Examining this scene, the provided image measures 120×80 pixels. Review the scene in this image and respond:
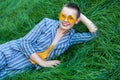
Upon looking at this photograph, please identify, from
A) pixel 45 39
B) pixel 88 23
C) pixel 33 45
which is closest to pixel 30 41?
pixel 33 45

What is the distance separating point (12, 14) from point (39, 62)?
1.38 m

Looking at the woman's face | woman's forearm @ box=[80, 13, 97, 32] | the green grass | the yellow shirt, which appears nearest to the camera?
the green grass

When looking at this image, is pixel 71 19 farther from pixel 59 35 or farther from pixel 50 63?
pixel 50 63

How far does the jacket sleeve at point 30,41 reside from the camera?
4.59 metres

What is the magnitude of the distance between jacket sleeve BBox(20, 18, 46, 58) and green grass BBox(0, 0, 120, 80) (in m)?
0.25

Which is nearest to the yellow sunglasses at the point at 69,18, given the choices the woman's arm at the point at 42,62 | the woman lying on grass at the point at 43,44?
the woman lying on grass at the point at 43,44

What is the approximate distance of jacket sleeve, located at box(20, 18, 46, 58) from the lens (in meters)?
4.59

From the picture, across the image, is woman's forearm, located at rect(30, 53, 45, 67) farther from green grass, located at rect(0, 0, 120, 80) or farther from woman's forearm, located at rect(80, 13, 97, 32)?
woman's forearm, located at rect(80, 13, 97, 32)

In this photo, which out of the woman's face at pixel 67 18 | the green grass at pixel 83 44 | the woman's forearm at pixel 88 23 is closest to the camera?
the green grass at pixel 83 44

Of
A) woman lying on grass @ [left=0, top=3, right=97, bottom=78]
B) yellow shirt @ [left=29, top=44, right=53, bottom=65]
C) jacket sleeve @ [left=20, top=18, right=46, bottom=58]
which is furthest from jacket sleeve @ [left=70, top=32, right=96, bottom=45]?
jacket sleeve @ [left=20, top=18, right=46, bottom=58]

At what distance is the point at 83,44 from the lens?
15.4 feet

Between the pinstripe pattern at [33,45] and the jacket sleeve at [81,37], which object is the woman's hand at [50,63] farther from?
the jacket sleeve at [81,37]

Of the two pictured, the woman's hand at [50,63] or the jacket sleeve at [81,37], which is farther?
the jacket sleeve at [81,37]

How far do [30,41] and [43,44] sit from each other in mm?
156
